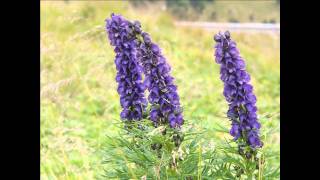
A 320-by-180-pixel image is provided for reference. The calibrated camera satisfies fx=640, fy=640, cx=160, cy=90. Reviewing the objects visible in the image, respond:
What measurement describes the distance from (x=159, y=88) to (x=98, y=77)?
3.97 metres

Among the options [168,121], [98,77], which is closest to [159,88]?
[168,121]

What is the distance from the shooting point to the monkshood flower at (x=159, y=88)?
9.17 ft

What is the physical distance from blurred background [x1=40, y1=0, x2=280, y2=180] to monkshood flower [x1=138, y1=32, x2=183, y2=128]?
10cm

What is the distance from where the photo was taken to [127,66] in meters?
2.88

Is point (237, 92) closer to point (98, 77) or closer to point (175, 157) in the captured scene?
point (175, 157)

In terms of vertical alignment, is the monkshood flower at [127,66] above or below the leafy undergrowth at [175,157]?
above

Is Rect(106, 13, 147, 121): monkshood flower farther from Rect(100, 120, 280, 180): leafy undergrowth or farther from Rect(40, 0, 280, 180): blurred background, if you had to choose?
Rect(40, 0, 280, 180): blurred background

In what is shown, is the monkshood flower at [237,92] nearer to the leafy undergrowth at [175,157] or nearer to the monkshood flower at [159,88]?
the leafy undergrowth at [175,157]

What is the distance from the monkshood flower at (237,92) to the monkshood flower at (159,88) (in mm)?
228

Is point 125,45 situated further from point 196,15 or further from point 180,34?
point 196,15

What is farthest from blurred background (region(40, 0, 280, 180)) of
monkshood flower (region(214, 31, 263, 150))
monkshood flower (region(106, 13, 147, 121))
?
monkshood flower (region(106, 13, 147, 121))

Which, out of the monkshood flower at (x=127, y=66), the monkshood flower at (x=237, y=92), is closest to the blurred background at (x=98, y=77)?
the monkshood flower at (x=237, y=92)

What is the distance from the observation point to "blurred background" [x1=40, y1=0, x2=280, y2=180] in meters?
5.28

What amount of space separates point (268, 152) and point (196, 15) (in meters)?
14.5
